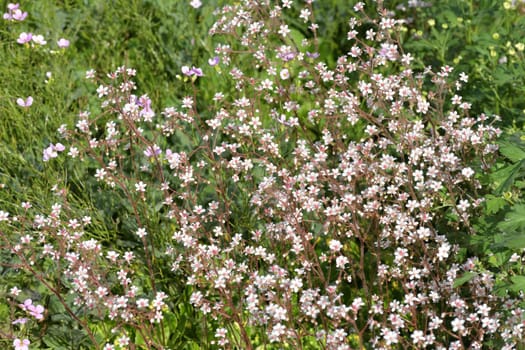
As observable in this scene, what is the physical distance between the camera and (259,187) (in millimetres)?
3275

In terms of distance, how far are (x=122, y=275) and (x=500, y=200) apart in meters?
1.68

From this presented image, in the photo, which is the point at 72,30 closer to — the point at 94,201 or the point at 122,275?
the point at 94,201

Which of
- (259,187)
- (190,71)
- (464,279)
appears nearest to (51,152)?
(190,71)

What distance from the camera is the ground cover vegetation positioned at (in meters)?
3.08

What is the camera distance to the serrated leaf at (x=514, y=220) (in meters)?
2.80

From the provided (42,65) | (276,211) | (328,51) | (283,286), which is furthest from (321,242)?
(42,65)

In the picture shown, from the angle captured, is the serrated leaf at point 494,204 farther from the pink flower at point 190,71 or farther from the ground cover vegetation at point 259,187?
the pink flower at point 190,71

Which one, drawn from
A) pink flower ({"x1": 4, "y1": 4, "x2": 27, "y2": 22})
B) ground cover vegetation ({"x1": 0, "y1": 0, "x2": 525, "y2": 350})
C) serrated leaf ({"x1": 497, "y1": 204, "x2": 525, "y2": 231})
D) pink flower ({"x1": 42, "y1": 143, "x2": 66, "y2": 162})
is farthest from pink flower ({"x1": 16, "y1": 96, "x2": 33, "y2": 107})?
serrated leaf ({"x1": 497, "y1": 204, "x2": 525, "y2": 231})

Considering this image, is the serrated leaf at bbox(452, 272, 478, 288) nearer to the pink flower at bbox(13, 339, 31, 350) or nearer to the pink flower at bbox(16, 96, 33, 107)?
the pink flower at bbox(13, 339, 31, 350)

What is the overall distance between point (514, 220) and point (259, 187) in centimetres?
113

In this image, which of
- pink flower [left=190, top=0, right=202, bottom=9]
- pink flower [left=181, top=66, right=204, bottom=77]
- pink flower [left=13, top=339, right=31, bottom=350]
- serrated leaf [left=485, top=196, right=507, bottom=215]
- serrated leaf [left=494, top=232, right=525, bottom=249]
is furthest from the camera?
pink flower [left=190, top=0, right=202, bottom=9]

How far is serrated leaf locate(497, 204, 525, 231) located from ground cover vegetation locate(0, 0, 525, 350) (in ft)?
0.05

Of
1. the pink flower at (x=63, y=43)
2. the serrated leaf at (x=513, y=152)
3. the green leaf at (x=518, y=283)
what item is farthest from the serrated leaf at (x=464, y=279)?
the pink flower at (x=63, y=43)

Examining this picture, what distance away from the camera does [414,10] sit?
5.37m
